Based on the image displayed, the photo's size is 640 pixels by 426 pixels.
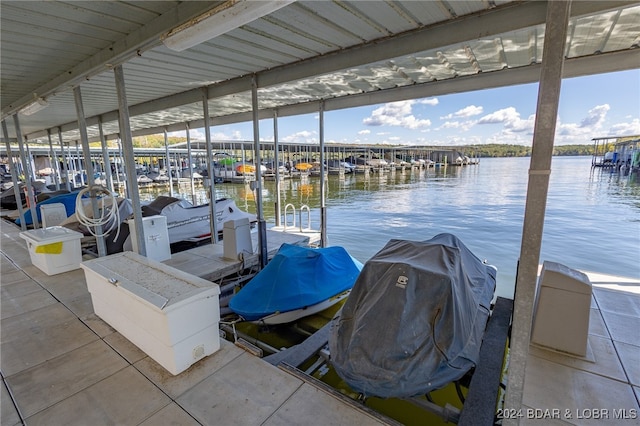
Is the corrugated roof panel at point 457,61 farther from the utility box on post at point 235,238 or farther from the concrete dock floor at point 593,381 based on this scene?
the utility box on post at point 235,238

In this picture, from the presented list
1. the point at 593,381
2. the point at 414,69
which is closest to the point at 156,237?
the point at 414,69

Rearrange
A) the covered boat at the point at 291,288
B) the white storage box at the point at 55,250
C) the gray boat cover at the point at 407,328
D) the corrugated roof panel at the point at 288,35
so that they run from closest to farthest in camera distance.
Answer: the gray boat cover at the point at 407,328 < the corrugated roof panel at the point at 288,35 < the covered boat at the point at 291,288 < the white storage box at the point at 55,250

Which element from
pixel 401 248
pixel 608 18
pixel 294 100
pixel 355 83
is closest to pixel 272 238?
pixel 294 100

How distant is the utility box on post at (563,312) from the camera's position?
8.35ft

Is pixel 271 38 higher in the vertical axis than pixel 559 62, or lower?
higher

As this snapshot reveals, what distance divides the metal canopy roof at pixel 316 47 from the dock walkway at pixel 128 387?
9.33 ft

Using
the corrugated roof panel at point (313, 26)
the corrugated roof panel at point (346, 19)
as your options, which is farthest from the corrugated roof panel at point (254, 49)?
the corrugated roof panel at point (346, 19)

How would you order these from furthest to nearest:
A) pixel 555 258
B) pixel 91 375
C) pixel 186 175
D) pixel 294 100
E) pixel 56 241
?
pixel 186 175
pixel 555 258
pixel 294 100
pixel 56 241
pixel 91 375

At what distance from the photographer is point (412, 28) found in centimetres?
312

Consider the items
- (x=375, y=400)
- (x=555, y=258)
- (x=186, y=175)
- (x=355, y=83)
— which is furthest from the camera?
(x=186, y=175)

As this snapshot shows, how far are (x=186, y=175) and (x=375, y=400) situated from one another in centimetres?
3439

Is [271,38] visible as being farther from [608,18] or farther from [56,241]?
[56,241]

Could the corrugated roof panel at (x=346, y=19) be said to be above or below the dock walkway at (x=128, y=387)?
above

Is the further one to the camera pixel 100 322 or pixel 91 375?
pixel 100 322
